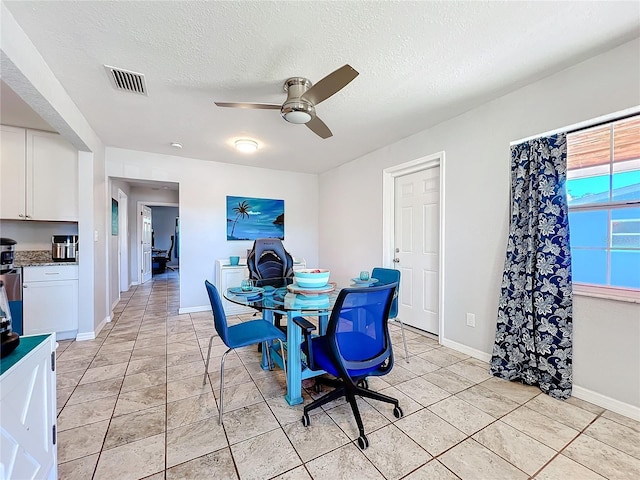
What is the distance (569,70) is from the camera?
205cm

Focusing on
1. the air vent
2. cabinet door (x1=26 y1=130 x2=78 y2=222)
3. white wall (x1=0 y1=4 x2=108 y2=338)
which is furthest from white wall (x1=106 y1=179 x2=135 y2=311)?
the air vent

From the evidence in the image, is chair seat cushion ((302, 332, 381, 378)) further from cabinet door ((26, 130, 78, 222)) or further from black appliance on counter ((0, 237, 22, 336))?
cabinet door ((26, 130, 78, 222))

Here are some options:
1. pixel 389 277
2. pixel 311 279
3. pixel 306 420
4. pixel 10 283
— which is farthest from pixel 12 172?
pixel 389 277

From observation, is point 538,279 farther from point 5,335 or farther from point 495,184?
point 5,335

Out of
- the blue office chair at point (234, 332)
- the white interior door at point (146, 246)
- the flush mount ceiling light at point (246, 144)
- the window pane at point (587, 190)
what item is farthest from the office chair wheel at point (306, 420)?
the white interior door at point (146, 246)

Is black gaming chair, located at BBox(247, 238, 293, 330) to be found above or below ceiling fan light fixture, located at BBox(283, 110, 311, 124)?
below

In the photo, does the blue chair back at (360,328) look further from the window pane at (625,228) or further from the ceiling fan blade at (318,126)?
the window pane at (625,228)

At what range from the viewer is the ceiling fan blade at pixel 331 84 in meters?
1.63

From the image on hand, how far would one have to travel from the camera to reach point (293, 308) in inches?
72.6

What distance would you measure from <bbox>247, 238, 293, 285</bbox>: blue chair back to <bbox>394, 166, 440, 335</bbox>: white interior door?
156 cm

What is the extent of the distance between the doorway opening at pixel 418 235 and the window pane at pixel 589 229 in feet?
3.45

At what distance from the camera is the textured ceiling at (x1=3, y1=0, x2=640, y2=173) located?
154 centimetres

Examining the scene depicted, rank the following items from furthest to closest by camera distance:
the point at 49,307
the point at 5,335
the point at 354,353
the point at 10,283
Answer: the point at 49,307 < the point at 10,283 < the point at 354,353 < the point at 5,335

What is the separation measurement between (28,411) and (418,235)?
347 centimetres
